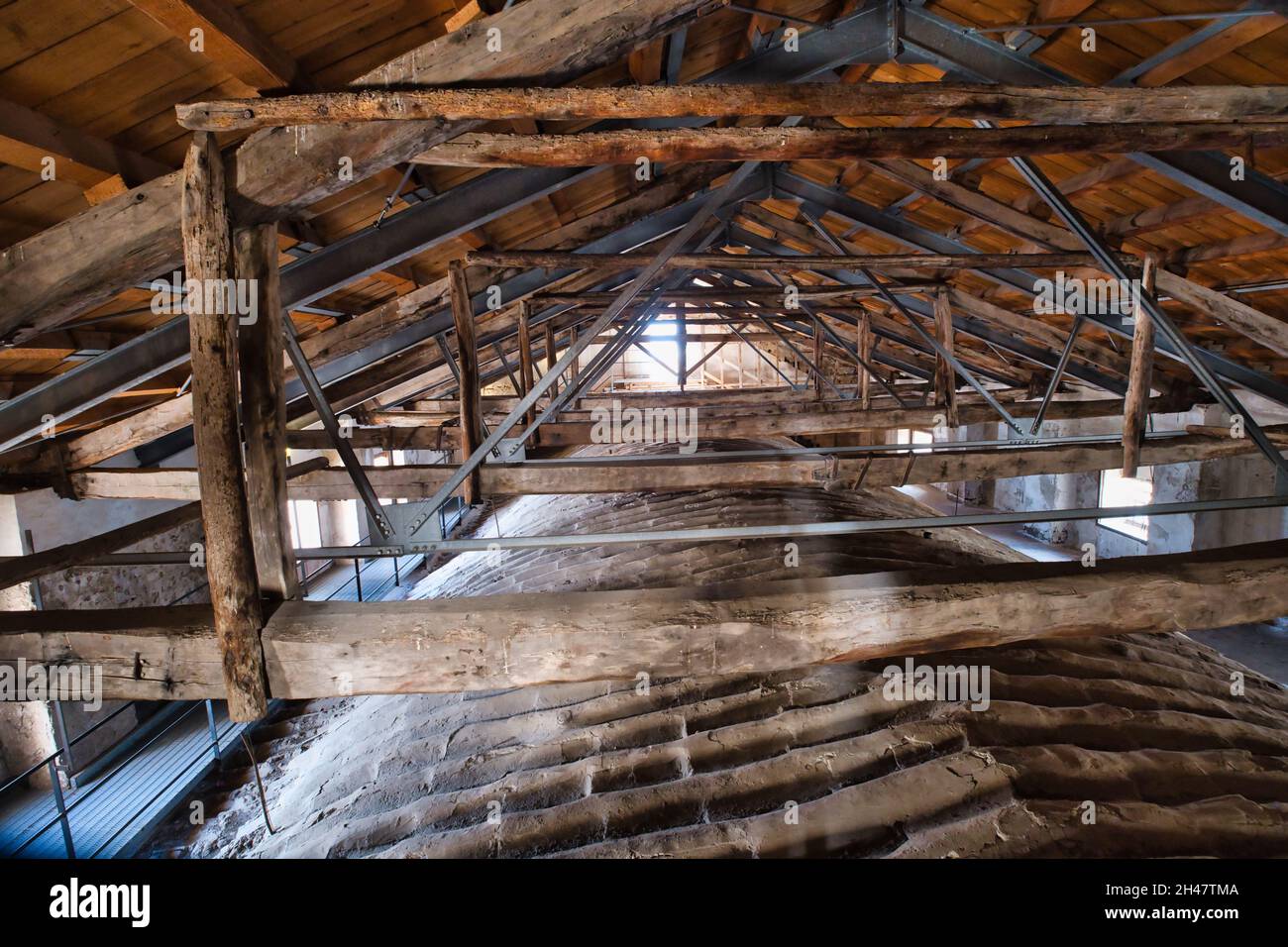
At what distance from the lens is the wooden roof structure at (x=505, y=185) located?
2.04 m

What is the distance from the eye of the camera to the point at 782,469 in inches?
194

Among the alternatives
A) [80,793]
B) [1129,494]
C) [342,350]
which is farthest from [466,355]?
[1129,494]

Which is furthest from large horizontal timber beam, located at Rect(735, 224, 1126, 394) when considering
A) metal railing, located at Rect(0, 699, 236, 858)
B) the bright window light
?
metal railing, located at Rect(0, 699, 236, 858)

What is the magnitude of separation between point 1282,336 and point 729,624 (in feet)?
17.7

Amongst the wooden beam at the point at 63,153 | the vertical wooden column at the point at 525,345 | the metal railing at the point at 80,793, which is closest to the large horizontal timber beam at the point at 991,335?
the vertical wooden column at the point at 525,345

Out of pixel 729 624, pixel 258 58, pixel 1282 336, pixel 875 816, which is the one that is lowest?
pixel 875 816

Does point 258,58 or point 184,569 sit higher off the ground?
point 258,58

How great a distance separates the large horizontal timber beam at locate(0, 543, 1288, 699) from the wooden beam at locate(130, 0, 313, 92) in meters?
2.05

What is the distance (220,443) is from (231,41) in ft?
4.89

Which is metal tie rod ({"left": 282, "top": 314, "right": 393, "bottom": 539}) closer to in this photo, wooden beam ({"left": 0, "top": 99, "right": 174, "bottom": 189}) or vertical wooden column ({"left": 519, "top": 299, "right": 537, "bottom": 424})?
wooden beam ({"left": 0, "top": 99, "right": 174, "bottom": 189})
